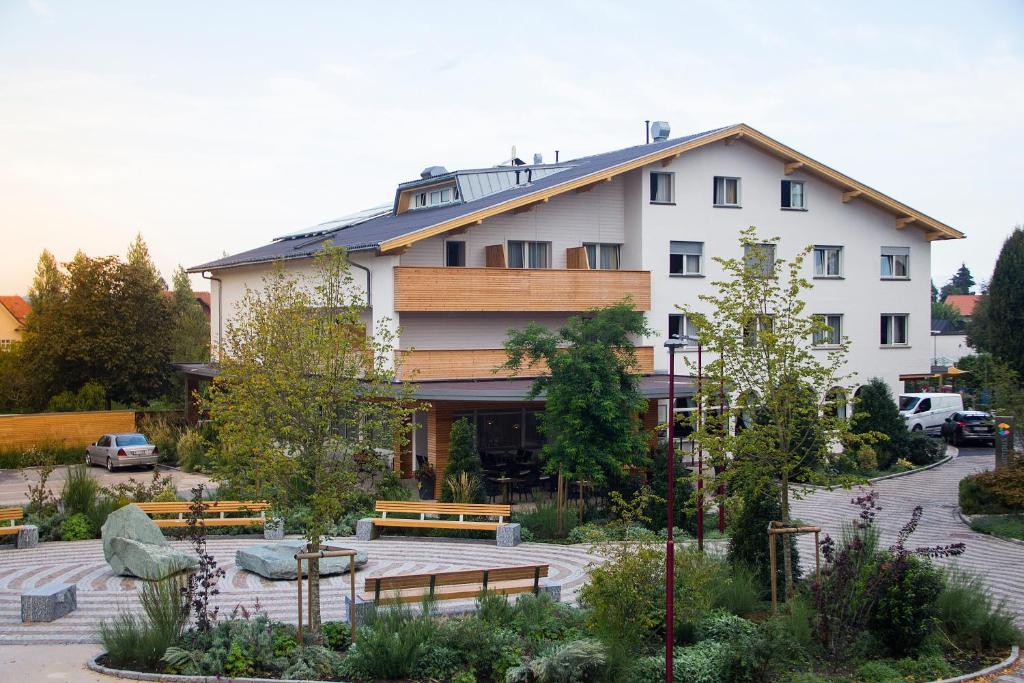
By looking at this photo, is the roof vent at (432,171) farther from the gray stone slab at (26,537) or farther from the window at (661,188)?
the gray stone slab at (26,537)

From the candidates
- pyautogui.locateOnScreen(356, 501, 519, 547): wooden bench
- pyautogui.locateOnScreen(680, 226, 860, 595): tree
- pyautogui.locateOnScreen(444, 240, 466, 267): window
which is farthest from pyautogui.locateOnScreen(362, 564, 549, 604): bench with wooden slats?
pyautogui.locateOnScreen(444, 240, 466, 267): window

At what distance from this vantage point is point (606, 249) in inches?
1400

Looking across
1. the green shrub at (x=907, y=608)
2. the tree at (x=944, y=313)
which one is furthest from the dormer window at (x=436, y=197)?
the tree at (x=944, y=313)

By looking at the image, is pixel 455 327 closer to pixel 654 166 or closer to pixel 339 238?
pixel 339 238

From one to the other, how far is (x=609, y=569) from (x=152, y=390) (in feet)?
113

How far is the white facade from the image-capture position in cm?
3253

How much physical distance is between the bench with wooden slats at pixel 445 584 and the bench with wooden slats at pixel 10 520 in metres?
9.69

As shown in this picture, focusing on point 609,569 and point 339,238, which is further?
point 339,238

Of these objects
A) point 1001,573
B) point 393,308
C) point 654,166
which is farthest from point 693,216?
point 1001,573

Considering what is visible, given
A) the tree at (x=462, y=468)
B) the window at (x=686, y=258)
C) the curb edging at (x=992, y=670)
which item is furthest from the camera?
the window at (x=686, y=258)

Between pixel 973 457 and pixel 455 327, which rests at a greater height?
pixel 455 327

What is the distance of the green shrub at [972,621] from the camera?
14.2 m

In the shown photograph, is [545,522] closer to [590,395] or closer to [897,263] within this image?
[590,395]

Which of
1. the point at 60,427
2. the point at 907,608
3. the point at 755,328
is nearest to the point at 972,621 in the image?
the point at 907,608
